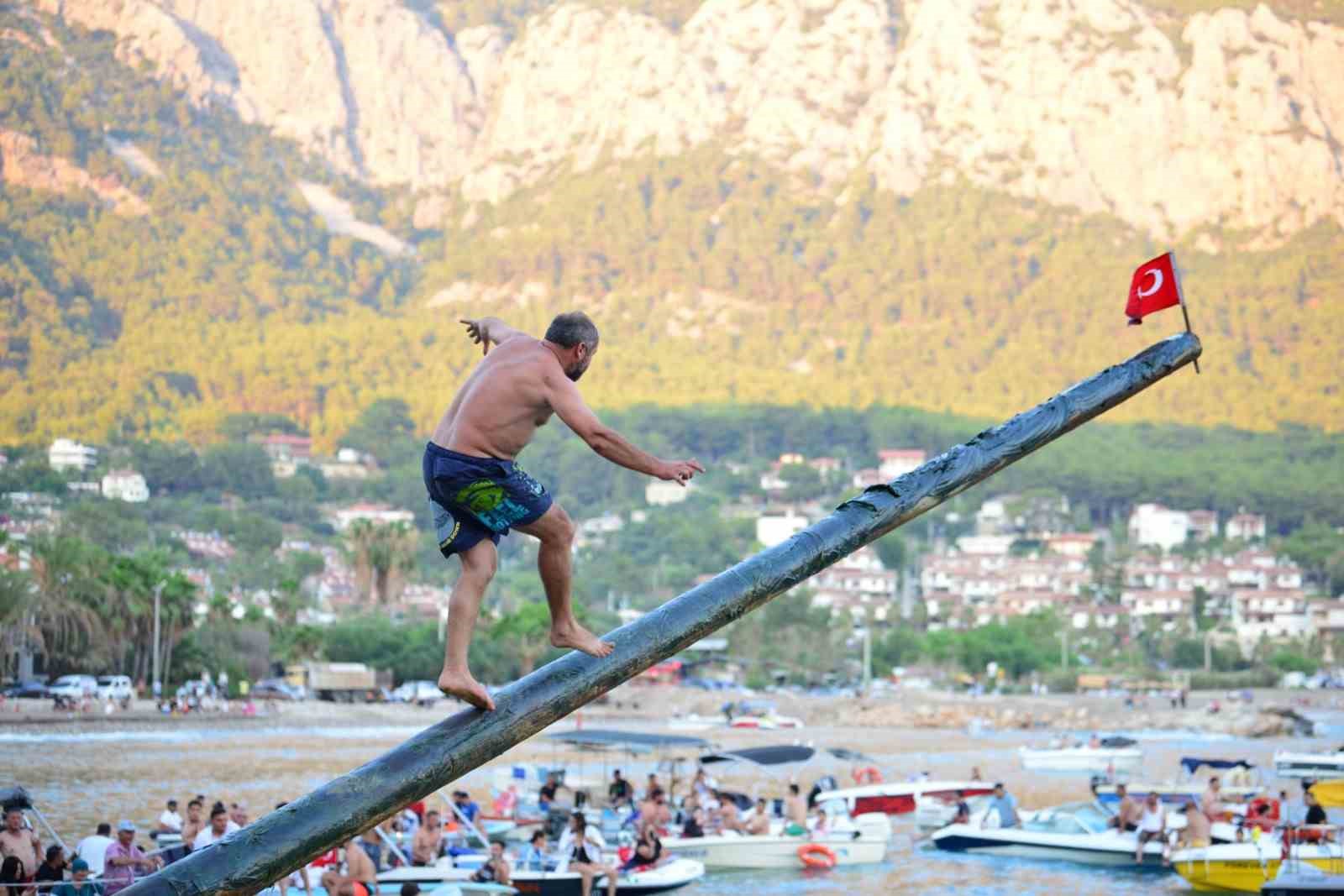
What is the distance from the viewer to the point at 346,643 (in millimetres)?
103125

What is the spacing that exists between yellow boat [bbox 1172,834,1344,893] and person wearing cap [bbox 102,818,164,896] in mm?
14306

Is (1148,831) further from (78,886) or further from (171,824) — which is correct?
(78,886)

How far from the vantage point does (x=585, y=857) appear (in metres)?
23.6

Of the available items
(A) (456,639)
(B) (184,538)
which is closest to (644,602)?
(B) (184,538)

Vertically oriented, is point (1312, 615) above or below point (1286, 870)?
above

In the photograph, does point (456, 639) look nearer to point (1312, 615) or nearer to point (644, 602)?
point (644, 602)

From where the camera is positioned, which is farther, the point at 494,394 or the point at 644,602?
the point at 644,602

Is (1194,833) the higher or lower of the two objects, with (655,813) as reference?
lower

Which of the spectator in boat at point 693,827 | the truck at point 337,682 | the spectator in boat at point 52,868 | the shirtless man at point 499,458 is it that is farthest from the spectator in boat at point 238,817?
the truck at point 337,682

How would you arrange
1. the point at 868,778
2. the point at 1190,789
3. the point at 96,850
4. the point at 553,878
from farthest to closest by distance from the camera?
the point at 868,778
the point at 1190,789
the point at 553,878
the point at 96,850

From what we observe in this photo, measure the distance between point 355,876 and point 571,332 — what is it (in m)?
13.2

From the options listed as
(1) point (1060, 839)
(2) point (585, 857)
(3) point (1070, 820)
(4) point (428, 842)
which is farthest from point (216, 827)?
(3) point (1070, 820)

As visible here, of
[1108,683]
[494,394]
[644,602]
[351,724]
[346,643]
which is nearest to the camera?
[494,394]

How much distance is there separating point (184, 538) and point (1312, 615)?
4093 inches
